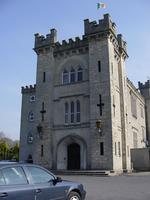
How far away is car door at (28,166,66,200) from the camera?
718 cm

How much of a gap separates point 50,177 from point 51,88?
24099mm

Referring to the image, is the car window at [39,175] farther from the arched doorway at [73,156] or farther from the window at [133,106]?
the window at [133,106]

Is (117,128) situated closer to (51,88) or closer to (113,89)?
(113,89)

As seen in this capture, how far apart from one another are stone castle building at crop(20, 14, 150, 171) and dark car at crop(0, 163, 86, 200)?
18.9 metres

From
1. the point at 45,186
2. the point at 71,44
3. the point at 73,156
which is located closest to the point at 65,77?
the point at 71,44

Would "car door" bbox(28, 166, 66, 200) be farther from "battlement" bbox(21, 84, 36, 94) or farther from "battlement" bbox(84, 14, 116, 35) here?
"battlement" bbox(21, 84, 36, 94)

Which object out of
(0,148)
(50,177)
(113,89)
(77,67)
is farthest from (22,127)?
(50,177)

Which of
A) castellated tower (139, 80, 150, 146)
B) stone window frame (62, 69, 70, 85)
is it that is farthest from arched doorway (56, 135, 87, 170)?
castellated tower (139, 80, 150, 146)

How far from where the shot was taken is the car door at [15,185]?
6336 millimetres

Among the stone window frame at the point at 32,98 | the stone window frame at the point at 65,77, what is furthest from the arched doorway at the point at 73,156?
the stone window frame at the point at 32,98

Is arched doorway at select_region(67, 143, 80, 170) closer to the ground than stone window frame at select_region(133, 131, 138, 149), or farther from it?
closer to the ground

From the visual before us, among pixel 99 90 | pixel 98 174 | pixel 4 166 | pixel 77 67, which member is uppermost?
pixel 77 67

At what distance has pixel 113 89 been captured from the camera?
1150 inches

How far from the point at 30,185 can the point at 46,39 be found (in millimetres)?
28126
